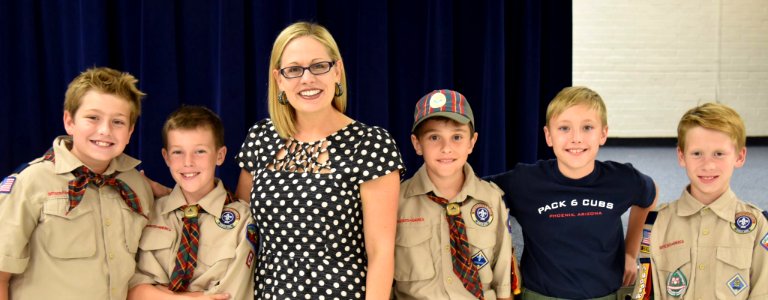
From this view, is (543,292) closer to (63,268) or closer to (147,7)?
(63,268)

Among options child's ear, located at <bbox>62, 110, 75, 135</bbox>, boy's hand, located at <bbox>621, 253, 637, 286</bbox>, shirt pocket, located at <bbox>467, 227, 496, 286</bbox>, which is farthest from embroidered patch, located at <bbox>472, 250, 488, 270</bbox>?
child's ear, located at <bbox>62, 110, 75, 135</bbox>

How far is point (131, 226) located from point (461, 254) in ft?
3.86

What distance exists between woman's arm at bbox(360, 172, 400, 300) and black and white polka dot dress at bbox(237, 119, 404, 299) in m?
0.03

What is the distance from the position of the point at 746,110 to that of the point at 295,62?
28.5ft

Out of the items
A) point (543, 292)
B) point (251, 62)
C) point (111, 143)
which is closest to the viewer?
point (111, 143)

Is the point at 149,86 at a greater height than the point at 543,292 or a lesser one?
greater

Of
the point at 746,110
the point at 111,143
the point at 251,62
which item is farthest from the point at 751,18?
the point at 111,143

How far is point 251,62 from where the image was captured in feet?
11.0

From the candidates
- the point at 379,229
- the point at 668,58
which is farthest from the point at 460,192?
the point at 668,58

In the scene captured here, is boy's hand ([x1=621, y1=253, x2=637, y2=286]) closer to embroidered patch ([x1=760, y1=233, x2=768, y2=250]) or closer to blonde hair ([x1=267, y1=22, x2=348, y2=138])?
embroidered patch ([x1=760, y1=233, x2=768, y2=250])

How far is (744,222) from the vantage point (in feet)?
7.27

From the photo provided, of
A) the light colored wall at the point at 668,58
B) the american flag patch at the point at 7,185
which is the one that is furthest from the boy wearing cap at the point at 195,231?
the light colored wall at the point at 668,58

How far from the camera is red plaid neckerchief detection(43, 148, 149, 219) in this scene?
6.78ft

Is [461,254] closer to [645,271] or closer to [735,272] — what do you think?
[645,271]
